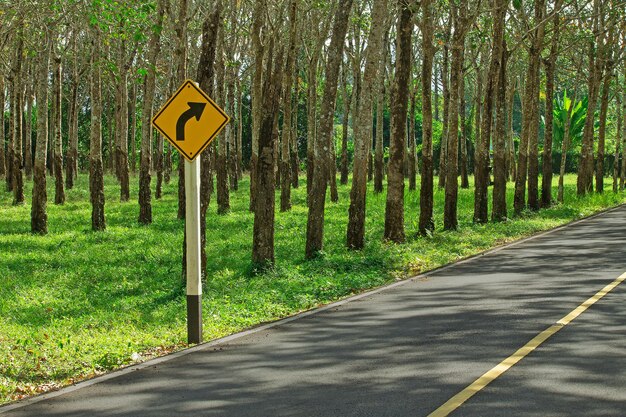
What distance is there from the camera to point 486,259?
18.2 m

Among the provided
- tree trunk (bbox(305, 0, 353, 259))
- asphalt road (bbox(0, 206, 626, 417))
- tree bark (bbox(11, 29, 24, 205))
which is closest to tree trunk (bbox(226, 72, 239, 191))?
tree bark (bbox(11, 29, 24, 205))

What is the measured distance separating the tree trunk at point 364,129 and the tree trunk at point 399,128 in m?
1.35

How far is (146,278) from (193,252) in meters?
6.37

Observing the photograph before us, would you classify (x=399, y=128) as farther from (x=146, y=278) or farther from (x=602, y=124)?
(x=602, y=124)

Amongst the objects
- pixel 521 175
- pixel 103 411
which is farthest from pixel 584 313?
pixel 521 175

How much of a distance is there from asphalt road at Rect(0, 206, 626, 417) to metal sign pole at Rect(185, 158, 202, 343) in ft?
1.44

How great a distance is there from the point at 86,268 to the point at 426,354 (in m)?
10.2

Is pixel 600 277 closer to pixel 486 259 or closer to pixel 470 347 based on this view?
pixel 486 259

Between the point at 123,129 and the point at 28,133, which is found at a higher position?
the point at 28,133

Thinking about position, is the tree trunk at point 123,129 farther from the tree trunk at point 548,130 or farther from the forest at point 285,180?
the tree trunk at point 548,130

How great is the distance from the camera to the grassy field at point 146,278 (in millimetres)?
9883

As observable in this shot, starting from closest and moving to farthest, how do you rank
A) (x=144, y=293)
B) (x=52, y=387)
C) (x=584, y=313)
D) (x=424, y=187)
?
1. (x=52, y=387)
2. (x=584, y=313)
3. (x=144, y=293)
4. (x=424, y=187)

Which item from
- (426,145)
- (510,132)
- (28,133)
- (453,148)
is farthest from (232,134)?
(426,145)

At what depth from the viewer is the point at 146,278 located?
1642 centimetres
